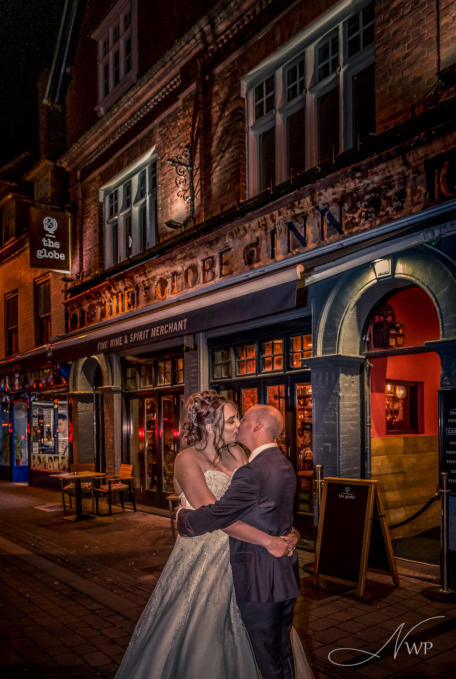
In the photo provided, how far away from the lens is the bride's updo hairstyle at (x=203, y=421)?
3422mm

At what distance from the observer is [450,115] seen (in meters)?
6.37

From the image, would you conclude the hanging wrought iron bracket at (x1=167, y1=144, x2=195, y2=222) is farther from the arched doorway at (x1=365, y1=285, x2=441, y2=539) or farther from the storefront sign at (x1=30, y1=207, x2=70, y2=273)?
the storefront sign at (x1=30, y1=207, x2=70, y2=273)

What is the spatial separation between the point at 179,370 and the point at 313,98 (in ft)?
18.1

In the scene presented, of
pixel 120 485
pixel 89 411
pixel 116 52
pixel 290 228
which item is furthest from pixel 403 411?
pixel 116 52

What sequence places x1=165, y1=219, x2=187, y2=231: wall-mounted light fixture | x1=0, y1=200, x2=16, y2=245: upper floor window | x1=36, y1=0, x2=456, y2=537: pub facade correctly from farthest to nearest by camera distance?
x1=0, y1=200, x2=16, y2=245: upper floor window → x1=165, y1=219, x2=187, y2=231: wall-mounted light fixture → x1=36, y1=0, x2=456, y2=537: pub facade

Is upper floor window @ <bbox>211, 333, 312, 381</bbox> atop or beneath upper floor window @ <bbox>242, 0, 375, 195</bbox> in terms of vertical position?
beneath

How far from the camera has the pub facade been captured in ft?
22.9

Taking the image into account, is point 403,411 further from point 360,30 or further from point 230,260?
point 360,30

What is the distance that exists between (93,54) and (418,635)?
1487 cm

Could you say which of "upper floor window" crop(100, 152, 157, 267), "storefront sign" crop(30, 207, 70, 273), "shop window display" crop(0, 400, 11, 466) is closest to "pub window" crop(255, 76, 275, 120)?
"upper floor window" crop(100, 152, 157, 267)

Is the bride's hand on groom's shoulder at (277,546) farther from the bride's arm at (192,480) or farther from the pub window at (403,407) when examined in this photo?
the pub window at (403,407)

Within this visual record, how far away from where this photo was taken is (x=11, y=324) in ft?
63.3

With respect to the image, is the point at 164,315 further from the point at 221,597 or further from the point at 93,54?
the point at 93,54

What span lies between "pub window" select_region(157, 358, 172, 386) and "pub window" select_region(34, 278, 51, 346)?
612cm
